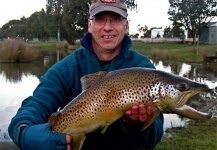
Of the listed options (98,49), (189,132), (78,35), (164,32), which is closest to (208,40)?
(164,32)

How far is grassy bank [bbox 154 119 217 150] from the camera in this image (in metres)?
6.32

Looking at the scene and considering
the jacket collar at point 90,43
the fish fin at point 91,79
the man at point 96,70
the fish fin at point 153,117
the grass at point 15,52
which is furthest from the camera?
the grass at point 15,52

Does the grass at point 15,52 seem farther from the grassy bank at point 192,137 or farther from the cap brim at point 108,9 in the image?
the cap brim at point 108,9

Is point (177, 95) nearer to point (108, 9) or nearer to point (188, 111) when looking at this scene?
point (188, 111)

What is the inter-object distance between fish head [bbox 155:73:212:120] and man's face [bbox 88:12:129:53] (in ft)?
2.32

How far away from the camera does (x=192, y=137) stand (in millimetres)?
6961

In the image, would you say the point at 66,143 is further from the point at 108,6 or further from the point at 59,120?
the point at 108,6

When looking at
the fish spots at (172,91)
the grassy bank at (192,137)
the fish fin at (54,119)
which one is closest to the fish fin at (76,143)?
the fish fin at (54,119)

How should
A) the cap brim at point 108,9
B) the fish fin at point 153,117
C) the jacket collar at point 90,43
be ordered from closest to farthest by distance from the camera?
the fish fin at point 153,117
the cap brim at point 108,9
the jacket collar at point 90,43

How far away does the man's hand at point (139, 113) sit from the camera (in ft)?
8.51

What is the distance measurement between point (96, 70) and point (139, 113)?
0.82m

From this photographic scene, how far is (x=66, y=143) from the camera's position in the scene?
2.54m

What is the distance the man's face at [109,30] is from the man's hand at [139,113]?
817mm

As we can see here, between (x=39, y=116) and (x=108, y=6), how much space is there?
1247 mm
